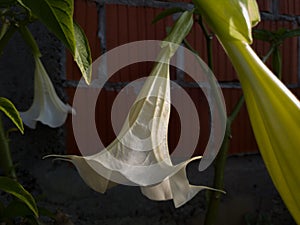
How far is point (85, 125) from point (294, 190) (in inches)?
30.9

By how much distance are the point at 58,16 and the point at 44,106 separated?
0.63 m

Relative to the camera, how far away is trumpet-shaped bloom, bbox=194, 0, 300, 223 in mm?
369

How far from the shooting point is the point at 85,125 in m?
1.11

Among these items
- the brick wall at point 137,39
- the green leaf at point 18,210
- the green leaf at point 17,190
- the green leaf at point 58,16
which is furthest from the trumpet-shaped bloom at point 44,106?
the green leaf at point 58,16

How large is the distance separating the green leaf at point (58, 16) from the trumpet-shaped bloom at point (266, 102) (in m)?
0.11

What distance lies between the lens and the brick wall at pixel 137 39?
1135 millimetres

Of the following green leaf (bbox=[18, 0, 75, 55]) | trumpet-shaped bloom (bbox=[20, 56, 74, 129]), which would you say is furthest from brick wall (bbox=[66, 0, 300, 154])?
green leaf (bbox=[18, 0, 75, 55])

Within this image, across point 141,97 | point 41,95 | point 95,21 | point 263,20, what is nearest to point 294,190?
point 141,97

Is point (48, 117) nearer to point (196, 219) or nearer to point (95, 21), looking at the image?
point (95, 21)

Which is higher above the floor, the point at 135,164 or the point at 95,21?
the point at 95,21

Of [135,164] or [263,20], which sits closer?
[135,164]

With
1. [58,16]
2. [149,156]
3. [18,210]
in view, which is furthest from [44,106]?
[58,16]

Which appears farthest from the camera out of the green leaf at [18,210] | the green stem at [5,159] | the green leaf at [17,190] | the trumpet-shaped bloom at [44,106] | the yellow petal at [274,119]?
the trumpet-shaped bloom at [44,106]

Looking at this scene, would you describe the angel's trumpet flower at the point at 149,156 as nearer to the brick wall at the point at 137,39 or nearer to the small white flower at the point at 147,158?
the small white flower at the point at 147,158
